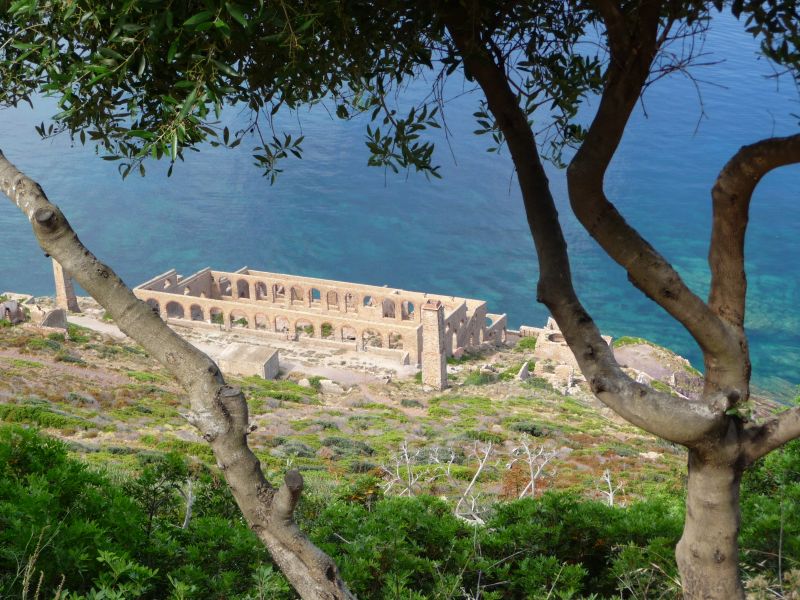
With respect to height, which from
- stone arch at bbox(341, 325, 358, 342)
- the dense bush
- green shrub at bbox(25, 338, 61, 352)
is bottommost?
stone arch at bbox(341, 325, 358, 342)

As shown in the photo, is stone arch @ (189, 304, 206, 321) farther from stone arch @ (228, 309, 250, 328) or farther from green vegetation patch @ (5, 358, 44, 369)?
green vegetation patch @ (5, 358, 44, 369)

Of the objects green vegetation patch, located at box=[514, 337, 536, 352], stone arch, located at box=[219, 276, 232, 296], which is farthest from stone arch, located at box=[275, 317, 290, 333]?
green vegetation patch, located at box=[514, 337, 536, 352]

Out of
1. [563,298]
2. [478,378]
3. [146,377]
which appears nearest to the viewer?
[563,298]

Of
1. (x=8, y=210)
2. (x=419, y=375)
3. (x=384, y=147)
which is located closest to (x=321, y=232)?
(x=8, y=210)

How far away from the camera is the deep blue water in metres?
58.2

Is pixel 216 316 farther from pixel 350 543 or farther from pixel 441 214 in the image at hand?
pixel 350 543

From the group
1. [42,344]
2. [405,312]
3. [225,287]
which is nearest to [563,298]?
[42,344]

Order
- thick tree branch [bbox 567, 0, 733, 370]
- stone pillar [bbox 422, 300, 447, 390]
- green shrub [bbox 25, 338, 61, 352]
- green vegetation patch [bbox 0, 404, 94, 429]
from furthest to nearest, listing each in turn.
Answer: stone pillar [bbox 422, 300, 447, 390] → green shrub [bbox 25, 338, 61, 352] → green vegetation patch [bbox 0, 404, 94, 429] → thick tree branch [bbox 567, 0, 733, 370]

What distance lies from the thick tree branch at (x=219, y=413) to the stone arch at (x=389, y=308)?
38.9m

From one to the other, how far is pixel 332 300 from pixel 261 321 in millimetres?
3983

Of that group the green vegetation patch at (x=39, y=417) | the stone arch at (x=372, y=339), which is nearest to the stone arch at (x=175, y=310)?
the stone arch at (x=372, y=339)

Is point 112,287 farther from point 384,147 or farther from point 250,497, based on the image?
point 384,147

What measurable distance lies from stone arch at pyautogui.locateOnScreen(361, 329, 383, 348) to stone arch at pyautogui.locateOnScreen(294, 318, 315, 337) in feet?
9.11

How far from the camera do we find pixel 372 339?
4050 centimetres
